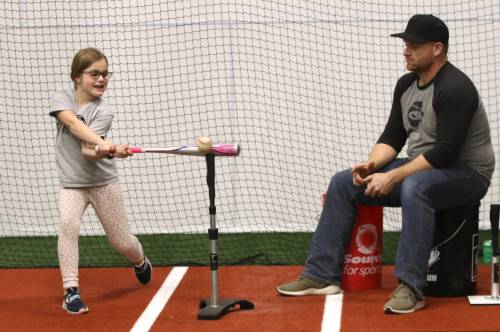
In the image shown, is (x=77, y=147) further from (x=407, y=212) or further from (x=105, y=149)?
(x=407, y=212)

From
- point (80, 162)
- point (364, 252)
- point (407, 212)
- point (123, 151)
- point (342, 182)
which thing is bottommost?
point (364, 252)

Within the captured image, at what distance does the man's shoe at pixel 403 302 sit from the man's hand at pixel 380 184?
0.56 meters

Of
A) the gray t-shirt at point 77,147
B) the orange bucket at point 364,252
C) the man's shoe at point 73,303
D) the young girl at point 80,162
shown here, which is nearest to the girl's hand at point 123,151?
the young girl at point 80,162

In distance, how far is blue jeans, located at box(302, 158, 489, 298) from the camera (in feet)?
19.1

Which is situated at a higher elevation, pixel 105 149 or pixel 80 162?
pixel 105 149

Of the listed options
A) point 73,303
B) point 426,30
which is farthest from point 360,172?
point 73,303

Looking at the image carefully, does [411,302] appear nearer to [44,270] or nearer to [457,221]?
[457,221]

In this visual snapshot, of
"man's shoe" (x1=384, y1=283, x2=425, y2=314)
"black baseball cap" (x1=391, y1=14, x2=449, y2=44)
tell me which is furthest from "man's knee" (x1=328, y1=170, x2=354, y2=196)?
"black baseball cap" (x1=391, y1=14, x2=449, y2=44)

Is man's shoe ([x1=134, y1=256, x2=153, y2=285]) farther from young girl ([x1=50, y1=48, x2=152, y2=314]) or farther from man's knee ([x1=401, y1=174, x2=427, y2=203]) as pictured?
man's knee ([x1=401, y1=174, x2=427, y2=203])

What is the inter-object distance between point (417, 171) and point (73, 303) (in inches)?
87.6

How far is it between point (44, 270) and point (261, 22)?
290 cm

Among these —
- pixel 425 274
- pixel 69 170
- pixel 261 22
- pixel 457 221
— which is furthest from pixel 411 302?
pixel 261 22

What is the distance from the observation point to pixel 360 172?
613cm

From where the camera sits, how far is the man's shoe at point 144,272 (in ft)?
21.7
